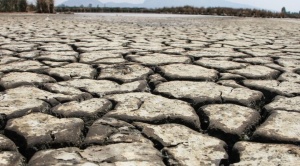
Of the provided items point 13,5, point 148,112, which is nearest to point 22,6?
point 13,5

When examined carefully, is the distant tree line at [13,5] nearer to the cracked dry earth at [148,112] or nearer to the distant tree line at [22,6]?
the distant tree line at [22,6]

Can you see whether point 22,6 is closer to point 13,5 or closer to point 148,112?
point 13,5

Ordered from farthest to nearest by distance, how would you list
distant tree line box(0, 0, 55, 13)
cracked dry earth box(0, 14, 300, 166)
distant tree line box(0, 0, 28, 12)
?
distant tree line box(0, 0, 28, 12) → distant tree line box(0, 0, 55, 13) → cracked dry earth box(0, 14, 300, 166)

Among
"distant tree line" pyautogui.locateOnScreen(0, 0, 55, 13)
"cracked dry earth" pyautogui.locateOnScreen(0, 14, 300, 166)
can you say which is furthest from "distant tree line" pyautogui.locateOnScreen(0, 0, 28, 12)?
"cracked dry earth" pyautogui.locateOnScreen(0, 14, 300, 166)

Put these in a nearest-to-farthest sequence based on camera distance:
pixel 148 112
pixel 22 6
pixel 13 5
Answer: pixel 148 112, pixel 13 5, pixel 22 6

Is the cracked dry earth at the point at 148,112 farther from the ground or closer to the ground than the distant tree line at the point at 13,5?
closer to the ground

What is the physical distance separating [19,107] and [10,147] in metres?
0.38

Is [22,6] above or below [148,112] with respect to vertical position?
above

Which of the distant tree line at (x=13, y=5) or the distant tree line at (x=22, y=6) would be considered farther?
the distant tree line at (x=13, y=5)

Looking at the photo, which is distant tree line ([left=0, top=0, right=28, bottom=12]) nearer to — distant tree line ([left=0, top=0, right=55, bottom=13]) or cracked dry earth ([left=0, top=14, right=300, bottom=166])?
distant tree line ([left=0, top=0, right=55, bottom=13])

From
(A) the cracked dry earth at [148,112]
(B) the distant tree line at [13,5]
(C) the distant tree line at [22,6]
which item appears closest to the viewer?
(A) the cracked dry earth at [148,112]

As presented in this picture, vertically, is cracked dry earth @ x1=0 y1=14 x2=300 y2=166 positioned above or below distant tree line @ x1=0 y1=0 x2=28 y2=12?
below

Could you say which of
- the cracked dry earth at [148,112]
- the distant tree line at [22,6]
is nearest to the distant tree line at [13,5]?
the distant tree line at [22,6]

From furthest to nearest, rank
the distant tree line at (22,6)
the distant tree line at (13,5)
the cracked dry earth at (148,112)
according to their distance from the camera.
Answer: the distant tree line at (13,5) → the distant tree line at (22,6) → the cracked dry earth at (148,112)
